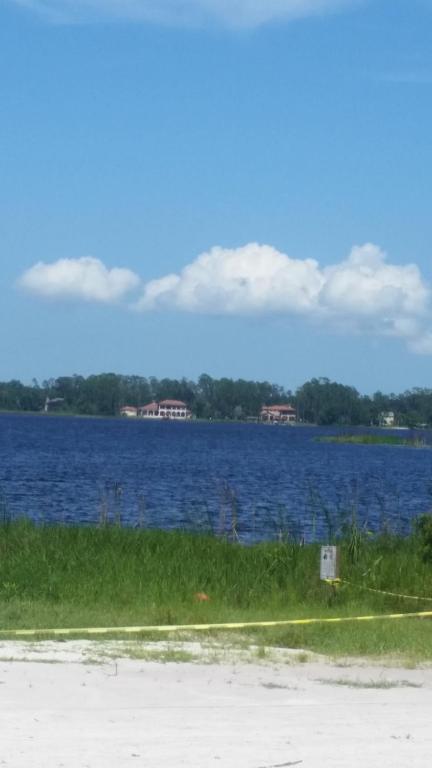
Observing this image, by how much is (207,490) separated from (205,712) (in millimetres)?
34331

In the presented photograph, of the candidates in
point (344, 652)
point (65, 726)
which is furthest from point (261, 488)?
point (65, 726)

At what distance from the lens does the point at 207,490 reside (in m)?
43.0

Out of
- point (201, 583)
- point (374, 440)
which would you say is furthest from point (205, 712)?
point (374, 440)

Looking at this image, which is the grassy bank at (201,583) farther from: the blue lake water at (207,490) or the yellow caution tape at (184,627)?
the blue lake water at (207,490)

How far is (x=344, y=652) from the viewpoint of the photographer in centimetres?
1177

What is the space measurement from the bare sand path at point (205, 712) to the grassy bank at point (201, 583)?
146cm

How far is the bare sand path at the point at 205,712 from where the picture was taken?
24.2 feet

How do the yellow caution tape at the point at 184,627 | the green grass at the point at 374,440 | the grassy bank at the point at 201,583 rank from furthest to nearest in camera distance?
the green grass at the point at 374,440
the grassy bank at the point at 201,583
the yellow caution tape at the point at 184,627

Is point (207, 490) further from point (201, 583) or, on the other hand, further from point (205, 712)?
point (205, 712)

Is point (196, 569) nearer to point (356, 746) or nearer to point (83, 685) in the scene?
point (83, 685)

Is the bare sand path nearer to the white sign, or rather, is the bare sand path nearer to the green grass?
the white sign

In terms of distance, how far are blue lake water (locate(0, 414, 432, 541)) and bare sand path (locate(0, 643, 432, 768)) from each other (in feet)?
25.7

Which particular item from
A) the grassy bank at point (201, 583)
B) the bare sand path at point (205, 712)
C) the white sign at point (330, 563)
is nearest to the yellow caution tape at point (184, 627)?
the grassy bank at point (201, 583)

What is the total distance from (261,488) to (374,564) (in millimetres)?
28003
